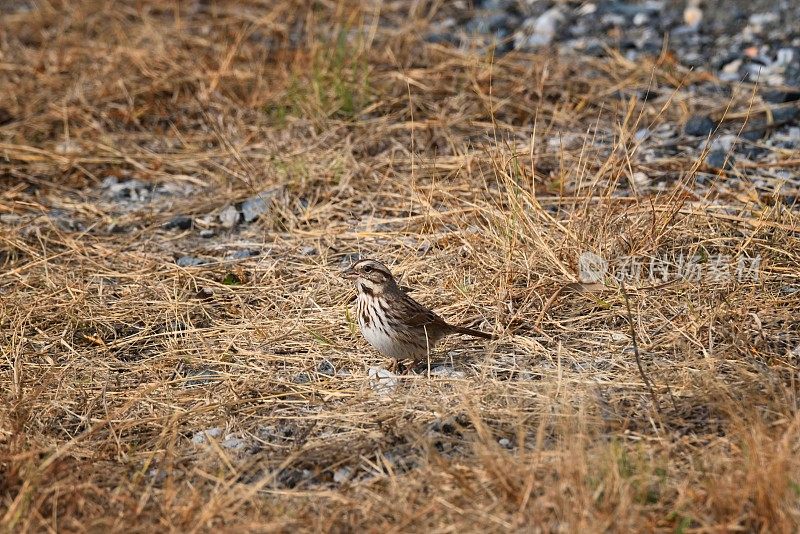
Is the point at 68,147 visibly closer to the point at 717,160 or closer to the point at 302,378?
the point at 302,378

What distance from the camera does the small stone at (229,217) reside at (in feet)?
23.2

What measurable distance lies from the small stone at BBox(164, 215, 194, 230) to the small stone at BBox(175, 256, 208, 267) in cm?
50

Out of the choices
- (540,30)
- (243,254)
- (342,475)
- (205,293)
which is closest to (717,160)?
(540,30)

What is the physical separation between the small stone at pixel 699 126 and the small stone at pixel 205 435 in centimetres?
435

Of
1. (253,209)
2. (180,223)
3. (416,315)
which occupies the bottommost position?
(180,223)

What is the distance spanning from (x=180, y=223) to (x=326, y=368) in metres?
2.18

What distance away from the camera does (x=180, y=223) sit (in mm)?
7125

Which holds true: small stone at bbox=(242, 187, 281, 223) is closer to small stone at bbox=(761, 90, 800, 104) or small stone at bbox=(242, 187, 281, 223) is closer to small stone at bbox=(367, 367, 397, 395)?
small stone at bbox=(367, 367, 397, 395)

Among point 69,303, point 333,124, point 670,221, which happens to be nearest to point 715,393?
point 670,221

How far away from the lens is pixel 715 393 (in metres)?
4.35

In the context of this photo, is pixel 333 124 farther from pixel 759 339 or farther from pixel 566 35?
pixel 759 339

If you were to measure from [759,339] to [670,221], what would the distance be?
3.26 ft

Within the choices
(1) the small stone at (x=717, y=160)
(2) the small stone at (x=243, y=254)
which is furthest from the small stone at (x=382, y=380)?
(1) the small stone at (x=717, y=160)

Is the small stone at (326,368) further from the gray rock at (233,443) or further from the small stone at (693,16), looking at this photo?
the small stone at (693,16)
